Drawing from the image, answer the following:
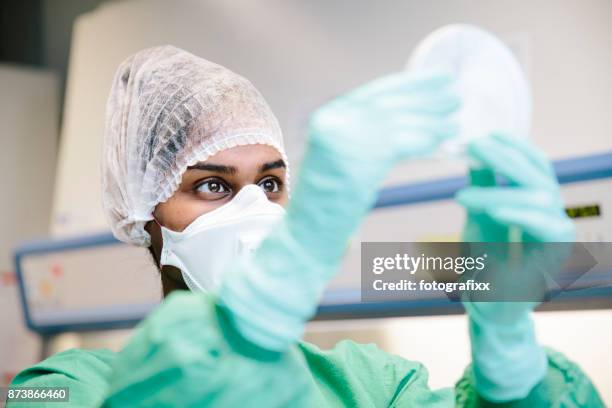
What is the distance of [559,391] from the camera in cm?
90

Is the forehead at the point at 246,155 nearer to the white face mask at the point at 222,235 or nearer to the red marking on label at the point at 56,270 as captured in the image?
the white face mask at the point at 222,235

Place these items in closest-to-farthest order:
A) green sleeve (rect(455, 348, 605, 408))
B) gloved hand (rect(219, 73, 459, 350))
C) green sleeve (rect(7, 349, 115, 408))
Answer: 1. gloved hand (rect(219, 73, 459, 350))
2. green sleeve (rect(455, 348, 605, 408))
3. green sleeve (rect(7, 349, 115, 408))

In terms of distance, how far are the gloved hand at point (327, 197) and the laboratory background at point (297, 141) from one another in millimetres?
827

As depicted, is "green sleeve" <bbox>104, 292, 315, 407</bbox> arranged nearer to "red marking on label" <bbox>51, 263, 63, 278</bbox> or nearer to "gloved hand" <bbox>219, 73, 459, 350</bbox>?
"gloved hand" <bbox>219, 73, 459, 350</bbox>

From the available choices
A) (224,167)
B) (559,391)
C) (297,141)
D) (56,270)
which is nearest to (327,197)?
(559,391)

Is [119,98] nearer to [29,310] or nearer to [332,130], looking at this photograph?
[332,130]

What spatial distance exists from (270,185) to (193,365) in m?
0.58

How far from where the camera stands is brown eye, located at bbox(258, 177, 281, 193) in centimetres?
125

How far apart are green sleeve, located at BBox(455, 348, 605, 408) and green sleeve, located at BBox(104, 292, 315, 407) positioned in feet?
0.97

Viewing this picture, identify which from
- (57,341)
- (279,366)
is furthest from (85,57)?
(279,366)

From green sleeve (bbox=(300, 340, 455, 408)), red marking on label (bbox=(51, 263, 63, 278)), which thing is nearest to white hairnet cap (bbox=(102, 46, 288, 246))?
green sleeve (bbox=(300, 340, 455, 408))

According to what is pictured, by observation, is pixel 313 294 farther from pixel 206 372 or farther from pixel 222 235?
pixel 222 235

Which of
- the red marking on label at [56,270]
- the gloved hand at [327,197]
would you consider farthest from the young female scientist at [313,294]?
the red marking on label at [56,270]

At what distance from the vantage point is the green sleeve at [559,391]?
895 millimetres
